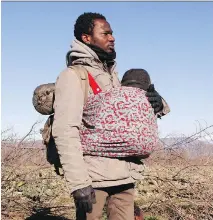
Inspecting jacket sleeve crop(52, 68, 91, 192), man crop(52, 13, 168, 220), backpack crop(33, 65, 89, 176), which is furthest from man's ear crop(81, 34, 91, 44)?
jacket sleeve crop(52, 68, 91, 192)

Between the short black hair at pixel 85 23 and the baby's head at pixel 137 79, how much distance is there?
41 centimetres

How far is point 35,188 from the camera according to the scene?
23.0ft

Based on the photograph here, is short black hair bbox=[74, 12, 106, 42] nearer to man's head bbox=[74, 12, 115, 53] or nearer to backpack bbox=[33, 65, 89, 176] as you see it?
man's head bbox=[74, 12, 115, 53]

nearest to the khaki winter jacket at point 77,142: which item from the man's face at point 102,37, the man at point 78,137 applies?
the man at point 78,137

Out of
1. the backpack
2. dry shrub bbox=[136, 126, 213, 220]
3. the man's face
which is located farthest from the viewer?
dry shrub bbox=[136, 126, 213, 220]

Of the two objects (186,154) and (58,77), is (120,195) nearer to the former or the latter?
(58,77)

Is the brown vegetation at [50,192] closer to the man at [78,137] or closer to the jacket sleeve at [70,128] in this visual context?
the man at [78,137]

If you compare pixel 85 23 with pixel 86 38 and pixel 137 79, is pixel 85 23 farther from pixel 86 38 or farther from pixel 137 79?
pixel 137 79

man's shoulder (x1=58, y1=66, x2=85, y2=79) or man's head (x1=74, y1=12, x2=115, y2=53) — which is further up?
man's head (x1=74, y1=12, x2=115, y2=53)

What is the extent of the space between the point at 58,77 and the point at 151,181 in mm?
5656

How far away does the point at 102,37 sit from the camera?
297cm

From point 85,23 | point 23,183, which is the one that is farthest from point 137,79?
point 23,183

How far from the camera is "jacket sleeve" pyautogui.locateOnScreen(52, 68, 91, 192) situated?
2590 mm

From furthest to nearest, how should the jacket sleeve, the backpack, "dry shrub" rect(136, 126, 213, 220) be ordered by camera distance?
"dry shrub" rect(136, 126, 213, 220) < the backpack < the jacket sleeve
